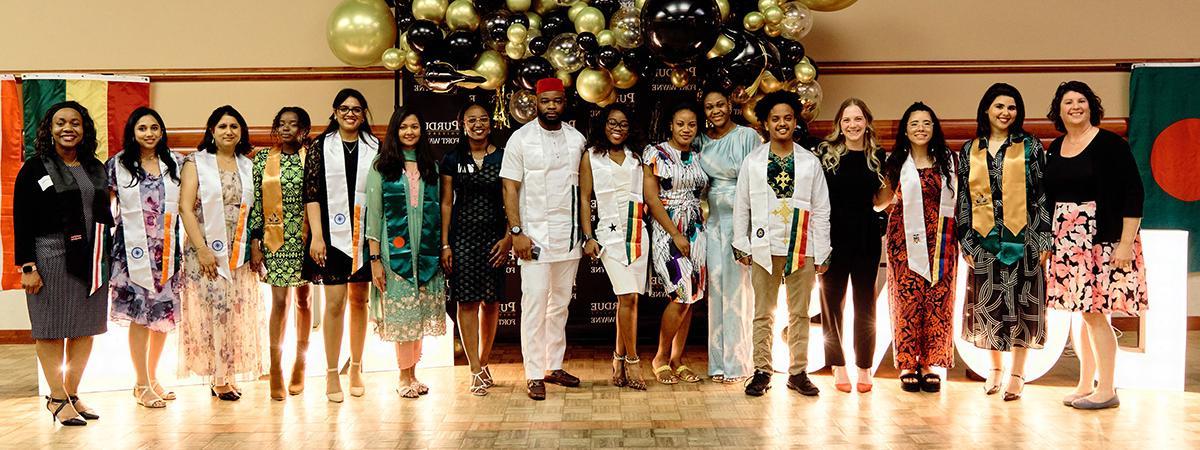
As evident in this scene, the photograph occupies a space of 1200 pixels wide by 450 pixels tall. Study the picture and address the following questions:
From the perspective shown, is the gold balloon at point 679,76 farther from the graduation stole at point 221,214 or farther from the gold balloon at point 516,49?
the graduation stole at point 221,214

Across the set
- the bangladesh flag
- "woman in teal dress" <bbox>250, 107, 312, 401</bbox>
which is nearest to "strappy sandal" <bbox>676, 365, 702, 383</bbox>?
"woman in teal dress" <bbox>250, 107, 312, 401</bbox>

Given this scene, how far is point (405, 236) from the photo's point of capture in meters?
4.16

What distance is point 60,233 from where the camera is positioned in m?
3.80

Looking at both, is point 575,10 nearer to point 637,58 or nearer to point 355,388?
point 637,58

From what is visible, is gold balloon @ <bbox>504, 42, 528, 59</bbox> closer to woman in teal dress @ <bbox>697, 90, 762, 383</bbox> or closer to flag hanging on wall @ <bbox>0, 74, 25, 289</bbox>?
woman in teal dress @ <bbox>697, 90, 762, 383</bbox>

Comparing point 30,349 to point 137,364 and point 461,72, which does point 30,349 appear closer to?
point 137,364

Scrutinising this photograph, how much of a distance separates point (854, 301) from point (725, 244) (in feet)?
2.12

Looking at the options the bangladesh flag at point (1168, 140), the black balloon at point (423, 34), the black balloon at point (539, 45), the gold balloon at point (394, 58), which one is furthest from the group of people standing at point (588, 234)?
the bangladesh flag at point (1168, 140)

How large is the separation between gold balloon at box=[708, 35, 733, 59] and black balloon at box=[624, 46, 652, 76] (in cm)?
32

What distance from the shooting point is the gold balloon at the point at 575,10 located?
473 cm

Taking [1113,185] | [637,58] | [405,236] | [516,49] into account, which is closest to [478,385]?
[405,236]

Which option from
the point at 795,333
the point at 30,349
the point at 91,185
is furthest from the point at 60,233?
the point at 795,333

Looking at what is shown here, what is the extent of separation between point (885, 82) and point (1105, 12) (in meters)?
1.45

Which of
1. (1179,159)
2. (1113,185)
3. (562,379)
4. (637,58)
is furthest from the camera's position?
(1179,159)
